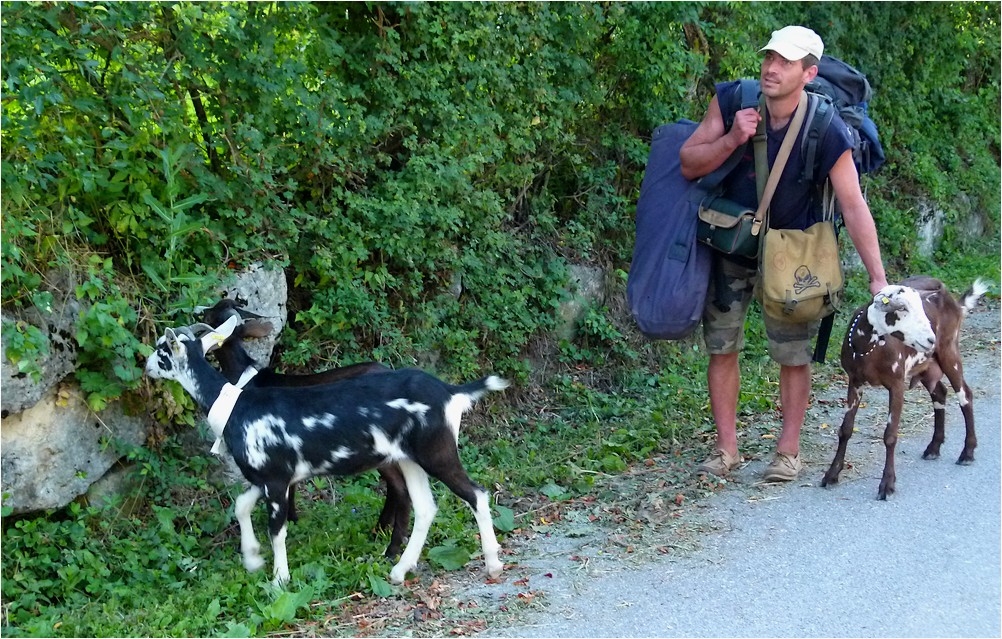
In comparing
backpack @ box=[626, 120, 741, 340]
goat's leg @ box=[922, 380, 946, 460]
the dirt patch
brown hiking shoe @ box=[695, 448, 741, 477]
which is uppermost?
backpack @ box=[626, 120, 741, 340]

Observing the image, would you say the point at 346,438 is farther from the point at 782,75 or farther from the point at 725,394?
the point at 782,75

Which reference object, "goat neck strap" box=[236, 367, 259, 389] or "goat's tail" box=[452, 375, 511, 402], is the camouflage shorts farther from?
"goat neck strap" box=[236, 367, 259, 389]

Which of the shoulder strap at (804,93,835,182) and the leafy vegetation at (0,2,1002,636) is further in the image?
the shoulder strap at (804,93,835,182)

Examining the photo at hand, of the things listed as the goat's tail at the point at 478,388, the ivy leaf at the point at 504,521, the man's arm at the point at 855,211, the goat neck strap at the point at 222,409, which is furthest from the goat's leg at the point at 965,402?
the goat neck strap at the point at 222,409

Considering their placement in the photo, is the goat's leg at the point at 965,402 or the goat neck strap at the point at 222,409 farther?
the goat's leg at the point at 965,402

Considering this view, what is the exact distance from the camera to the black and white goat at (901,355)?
20.2 ft

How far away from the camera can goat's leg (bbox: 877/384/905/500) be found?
6070 millimetres

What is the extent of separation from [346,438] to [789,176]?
3033 mm

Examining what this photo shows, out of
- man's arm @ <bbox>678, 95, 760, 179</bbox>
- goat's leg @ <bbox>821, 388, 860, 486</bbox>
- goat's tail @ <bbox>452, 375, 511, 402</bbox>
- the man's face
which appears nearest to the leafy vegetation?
goat's tail @ <bbox>452, 375, 511, 402</bbox>

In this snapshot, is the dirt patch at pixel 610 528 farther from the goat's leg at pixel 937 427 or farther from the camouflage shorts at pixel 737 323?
the camouflage shorts at pixel 737 323

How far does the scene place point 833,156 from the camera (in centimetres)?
593

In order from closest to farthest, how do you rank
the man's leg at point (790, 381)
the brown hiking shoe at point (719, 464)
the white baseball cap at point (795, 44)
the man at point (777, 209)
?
the white baseball cap at point (795, 44)
the man at point (777, 209)
the man's leg at point (790, 381)
the brown hiking shoe at point (719, 464)

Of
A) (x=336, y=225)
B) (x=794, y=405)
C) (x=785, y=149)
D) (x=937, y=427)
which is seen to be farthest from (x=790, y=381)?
(x=336, y=225)

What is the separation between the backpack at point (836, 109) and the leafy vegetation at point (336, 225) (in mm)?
2287
